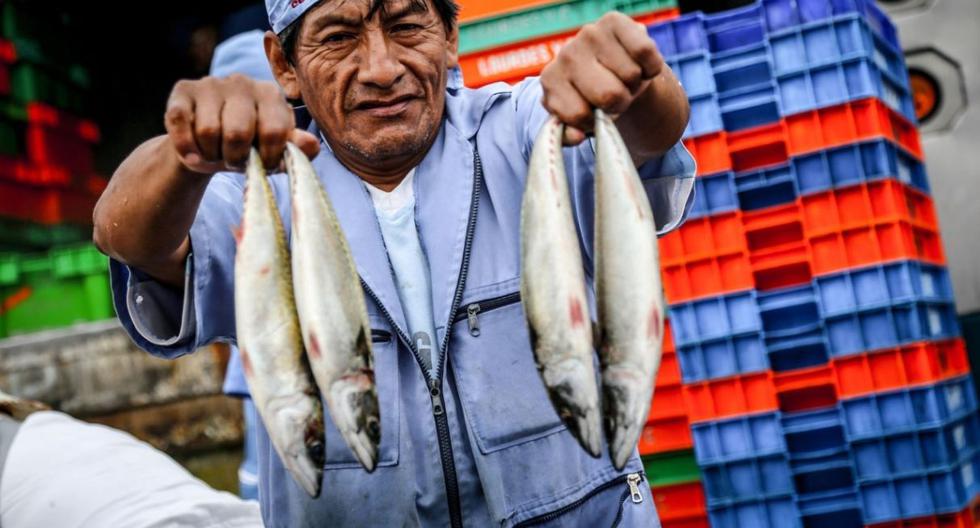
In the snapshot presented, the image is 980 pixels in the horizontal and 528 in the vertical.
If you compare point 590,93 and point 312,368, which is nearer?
point 312,368

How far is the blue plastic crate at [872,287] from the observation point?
3416 millimetres

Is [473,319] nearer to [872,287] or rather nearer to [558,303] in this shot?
[558,303]

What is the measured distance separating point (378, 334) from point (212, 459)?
3279 millimetres

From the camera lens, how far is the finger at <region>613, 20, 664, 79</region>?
5.85ft

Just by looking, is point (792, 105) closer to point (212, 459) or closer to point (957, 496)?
point (957, 496)

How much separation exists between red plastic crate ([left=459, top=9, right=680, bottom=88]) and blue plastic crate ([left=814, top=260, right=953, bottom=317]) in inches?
41.8

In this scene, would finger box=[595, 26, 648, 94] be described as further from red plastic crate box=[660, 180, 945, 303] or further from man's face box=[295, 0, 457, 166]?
red plastic crate box=[660, 180, 945, 303]

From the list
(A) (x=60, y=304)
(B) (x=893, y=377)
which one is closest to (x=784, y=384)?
(B) (x=893, y=377)

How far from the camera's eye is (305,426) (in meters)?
1.57

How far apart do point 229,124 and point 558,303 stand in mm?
571

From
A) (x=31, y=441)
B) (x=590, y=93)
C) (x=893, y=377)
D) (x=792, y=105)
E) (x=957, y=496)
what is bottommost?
(x=957, y=496)

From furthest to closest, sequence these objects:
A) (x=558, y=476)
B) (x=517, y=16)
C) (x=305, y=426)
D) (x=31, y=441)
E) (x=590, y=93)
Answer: (x=517, y=16) → (x=31, y=441) → (x=558, y=476) → (x=590, y=93) → (x=305, y=426)

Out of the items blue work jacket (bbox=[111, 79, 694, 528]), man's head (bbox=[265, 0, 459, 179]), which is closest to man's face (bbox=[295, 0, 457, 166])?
man's head (bbox=[265, 0, 459, 179])

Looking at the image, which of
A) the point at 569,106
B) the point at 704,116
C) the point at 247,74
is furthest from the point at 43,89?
the point at 569,106
